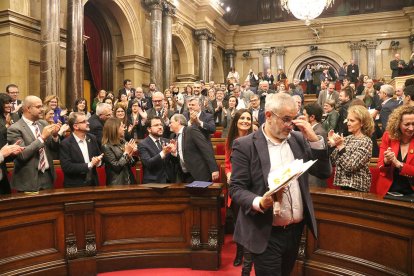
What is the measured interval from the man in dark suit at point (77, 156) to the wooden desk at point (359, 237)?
1.98 meters

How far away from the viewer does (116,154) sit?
3.66 meters

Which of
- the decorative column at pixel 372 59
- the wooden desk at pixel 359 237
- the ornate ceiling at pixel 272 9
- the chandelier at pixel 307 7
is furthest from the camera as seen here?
the ornate ceiling at pixel 272 9

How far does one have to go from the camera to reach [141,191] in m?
3.42

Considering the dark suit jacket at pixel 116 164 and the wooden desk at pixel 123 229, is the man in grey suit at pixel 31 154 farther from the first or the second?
the dark suit jacket at pixel 116 164

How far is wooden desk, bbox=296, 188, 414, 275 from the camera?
8.30 ft

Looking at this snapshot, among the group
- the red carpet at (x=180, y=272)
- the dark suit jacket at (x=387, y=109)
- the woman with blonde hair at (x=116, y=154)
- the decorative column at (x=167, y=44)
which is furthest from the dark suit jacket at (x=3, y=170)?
the decorative column at (x=167, y=44)

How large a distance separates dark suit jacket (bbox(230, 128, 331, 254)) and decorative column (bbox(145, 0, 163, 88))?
9984 mm

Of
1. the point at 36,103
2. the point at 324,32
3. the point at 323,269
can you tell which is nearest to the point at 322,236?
the point at 323,269

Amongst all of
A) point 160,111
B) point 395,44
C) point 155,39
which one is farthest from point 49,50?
point 395,44

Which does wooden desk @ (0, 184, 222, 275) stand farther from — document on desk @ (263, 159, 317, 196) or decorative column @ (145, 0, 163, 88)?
decorative column @ (145, 0, 163, 88)

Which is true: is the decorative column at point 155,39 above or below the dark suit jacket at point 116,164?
above

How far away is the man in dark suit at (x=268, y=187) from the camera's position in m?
1.91

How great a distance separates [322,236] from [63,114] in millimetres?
4215

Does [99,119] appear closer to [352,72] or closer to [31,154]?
[31,154]
